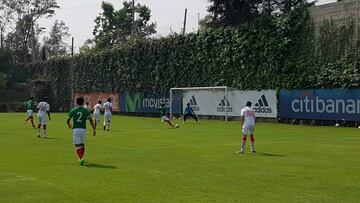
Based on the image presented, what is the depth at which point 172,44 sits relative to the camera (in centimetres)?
5169

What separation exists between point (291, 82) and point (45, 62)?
4621cm

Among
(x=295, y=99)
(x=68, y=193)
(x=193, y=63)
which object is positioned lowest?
(x=68, y=193)

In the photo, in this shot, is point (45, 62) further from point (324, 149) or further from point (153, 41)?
point (324, 149)

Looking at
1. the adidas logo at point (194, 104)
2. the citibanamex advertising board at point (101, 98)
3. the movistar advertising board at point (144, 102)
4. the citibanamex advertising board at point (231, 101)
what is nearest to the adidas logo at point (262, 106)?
the citibanamex advertising board at point (231, 101)

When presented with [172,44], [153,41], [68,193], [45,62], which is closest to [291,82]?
[172,44]

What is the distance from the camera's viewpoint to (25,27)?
9662 cm

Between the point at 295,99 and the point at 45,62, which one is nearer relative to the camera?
the point at 295,99

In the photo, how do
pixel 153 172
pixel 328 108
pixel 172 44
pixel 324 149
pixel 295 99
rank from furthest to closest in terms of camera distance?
pixel 172 44 → pixel 295 99 → pixel 328 108 → pixel 324 149 → pixel 153 172

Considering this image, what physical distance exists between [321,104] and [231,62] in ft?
33.4

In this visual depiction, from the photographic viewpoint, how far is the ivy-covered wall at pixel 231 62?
37.5 meters

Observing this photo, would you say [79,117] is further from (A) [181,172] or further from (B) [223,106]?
(B) [223,106]

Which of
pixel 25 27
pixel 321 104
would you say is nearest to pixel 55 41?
pixel 25 27

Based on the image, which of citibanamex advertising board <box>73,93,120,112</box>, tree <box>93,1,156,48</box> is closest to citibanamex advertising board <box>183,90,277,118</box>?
citibanamex advertising board <box>73,93,120,112</box>

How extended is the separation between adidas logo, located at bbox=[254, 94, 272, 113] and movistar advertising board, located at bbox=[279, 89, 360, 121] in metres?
1.28
